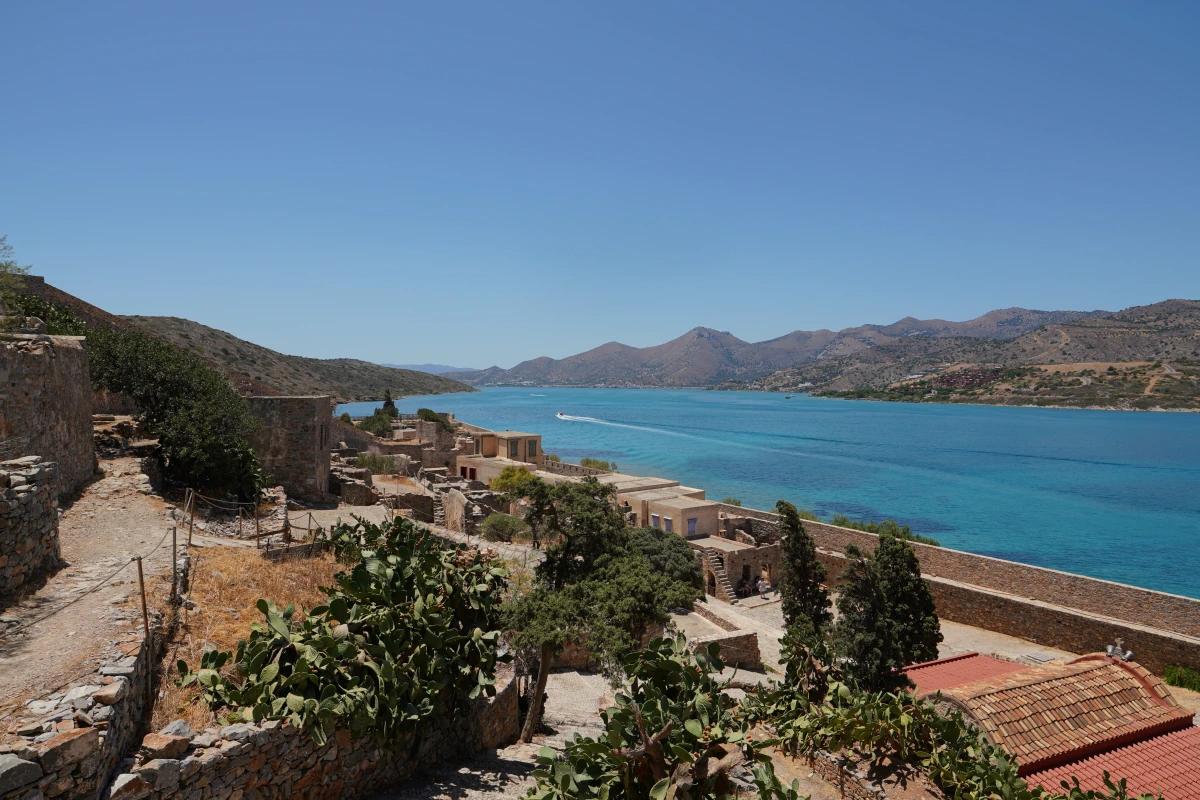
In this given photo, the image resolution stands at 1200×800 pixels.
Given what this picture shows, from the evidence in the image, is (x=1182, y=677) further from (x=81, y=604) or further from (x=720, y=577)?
(x=81, y=604)

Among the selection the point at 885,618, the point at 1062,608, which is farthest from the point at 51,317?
the point at 1062,608

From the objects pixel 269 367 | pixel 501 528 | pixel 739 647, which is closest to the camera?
pixel 739 647

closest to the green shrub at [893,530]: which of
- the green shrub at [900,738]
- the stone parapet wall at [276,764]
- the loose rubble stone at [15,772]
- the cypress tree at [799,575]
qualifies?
the cypress tree at [799,575]

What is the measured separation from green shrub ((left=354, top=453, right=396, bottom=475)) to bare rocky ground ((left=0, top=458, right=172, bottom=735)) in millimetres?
19689

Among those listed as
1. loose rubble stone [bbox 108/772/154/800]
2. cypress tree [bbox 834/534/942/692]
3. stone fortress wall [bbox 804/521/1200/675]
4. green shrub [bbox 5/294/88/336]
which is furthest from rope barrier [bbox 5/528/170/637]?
stone fortress wall [bbox 804/521/1200/675]

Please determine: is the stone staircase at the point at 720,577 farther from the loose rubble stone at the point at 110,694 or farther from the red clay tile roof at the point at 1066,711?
the loose rubble stone at the point at 110,694

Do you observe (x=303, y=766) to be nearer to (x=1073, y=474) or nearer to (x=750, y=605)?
(x=750, y=605)

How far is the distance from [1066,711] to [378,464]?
90.5 feet

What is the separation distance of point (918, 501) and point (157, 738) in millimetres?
59977

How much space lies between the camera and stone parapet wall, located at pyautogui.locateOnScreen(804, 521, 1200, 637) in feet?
63.3

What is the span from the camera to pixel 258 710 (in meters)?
5.35

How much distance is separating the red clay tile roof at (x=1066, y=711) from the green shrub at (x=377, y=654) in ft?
20.7

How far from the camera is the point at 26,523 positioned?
657 centimetres

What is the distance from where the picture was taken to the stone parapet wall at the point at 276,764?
458 centimetres
